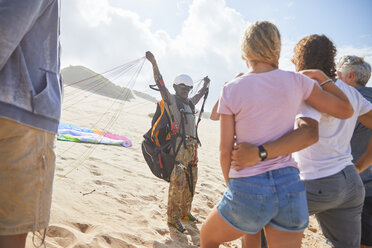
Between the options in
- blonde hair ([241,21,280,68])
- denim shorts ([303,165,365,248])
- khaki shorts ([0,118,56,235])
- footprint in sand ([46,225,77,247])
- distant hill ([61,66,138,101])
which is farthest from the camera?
distant hill ([61,66,138,101])

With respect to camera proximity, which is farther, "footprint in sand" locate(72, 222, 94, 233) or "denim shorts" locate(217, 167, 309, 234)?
"footprint in sand" locate(72, 222, 94, 233)

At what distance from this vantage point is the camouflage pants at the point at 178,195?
157 inches

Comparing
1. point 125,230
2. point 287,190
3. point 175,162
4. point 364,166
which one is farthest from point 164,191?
point 287,190

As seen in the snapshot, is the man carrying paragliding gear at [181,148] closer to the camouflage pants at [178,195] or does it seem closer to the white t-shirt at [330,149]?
the camouflage pants at [178,195]

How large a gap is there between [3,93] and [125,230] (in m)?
2.47

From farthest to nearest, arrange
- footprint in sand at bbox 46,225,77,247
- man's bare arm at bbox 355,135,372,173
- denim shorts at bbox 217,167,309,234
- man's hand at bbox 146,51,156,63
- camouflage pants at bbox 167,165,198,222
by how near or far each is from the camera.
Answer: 1. man's hand at bbox 146,51,156,63
2. camouflage pants at bbox 167,165,198,222
3. footprint in sand at bbox 46,225,77,247
4. man's bare arm at bbox 355,135,372,173
5. denim shorts at bbox 217,167,309,234

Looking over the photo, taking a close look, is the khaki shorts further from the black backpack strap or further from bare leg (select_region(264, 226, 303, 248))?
the black backpack strap

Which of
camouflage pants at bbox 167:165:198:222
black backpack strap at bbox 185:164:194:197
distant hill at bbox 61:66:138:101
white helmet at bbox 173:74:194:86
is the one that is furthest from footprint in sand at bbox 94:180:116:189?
distant hill at bbox 61:66:138:101

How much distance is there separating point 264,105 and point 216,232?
0.81 meters

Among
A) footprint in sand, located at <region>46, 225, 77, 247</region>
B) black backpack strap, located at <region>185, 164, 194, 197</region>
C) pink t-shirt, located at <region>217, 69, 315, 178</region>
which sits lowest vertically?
footprint in sand, located at <region>46, 225, 77, 247</region>

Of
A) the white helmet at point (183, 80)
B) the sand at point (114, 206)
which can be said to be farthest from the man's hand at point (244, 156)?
the white helmet at point (183, 80)

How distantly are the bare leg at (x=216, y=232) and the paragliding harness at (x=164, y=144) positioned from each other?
249 cm

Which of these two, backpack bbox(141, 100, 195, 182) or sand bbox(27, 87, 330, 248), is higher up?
backpack bbox(141, 100, 195, 182)

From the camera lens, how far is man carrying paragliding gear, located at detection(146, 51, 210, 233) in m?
4.09
